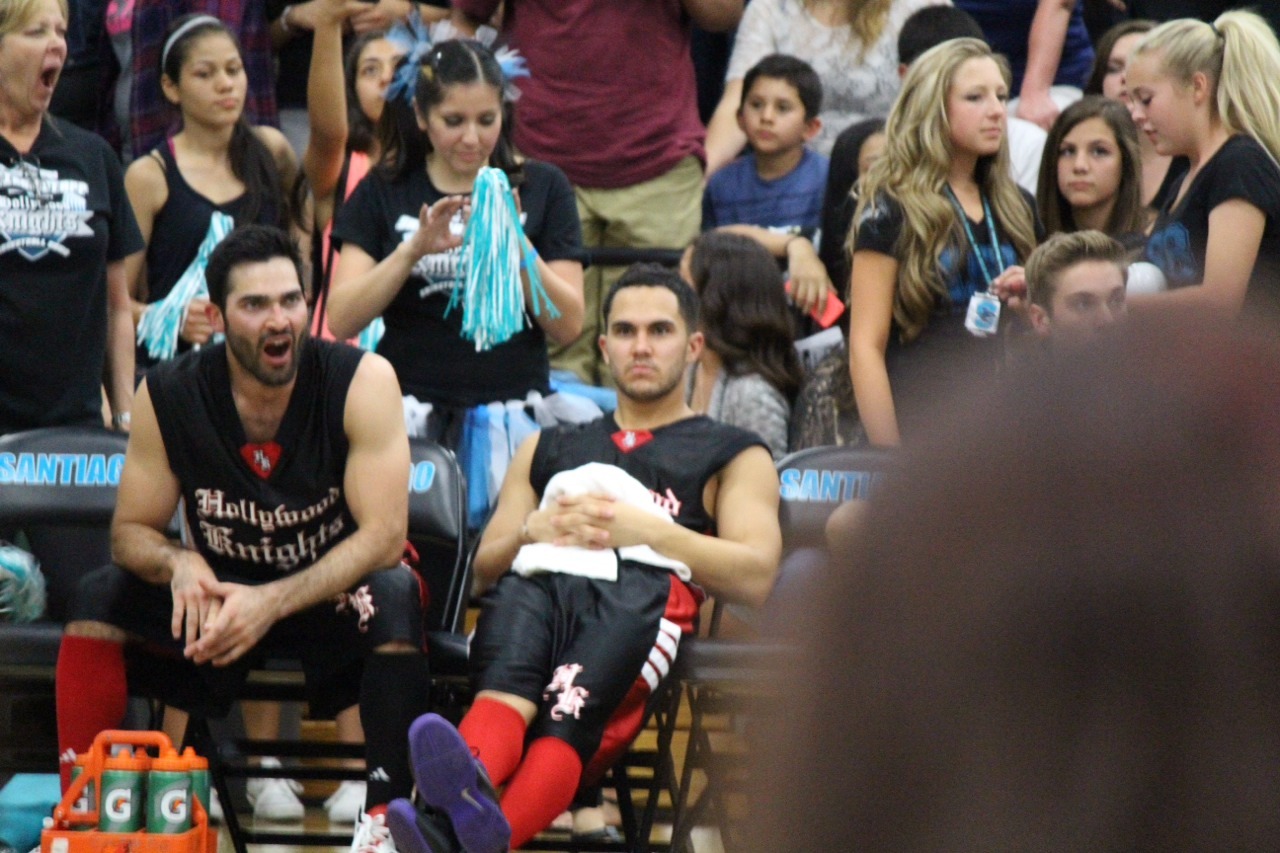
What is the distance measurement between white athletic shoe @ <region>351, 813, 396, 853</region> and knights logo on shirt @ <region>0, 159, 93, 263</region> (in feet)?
5.72

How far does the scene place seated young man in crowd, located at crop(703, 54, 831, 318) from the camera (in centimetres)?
554

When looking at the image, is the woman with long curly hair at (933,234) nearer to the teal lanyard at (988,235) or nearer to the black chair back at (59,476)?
the teal lanyard at (988,235)

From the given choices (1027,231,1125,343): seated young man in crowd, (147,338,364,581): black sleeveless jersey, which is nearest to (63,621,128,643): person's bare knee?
(147,338,364,581): black sleeveless jersey

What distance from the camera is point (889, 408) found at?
4.30 m

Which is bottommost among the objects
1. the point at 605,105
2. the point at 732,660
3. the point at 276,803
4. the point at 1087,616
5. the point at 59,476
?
the point at 276,803

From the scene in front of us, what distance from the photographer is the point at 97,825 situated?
11.0 ft

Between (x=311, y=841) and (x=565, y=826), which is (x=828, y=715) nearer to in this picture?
(x=311, y=841)

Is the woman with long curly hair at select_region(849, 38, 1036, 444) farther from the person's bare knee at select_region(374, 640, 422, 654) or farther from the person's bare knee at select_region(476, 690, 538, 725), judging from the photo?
the person's bare knee at select_region(374, 640, 422, 654)

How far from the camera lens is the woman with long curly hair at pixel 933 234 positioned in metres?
4.28

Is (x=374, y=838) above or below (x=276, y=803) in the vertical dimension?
above

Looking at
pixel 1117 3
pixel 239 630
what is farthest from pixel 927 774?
pixel 1117 3

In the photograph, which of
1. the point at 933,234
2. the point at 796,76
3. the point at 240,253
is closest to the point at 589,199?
the point at 796,76

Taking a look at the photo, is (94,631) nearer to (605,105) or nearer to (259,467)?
(259,467)

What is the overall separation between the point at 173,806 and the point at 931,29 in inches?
132
